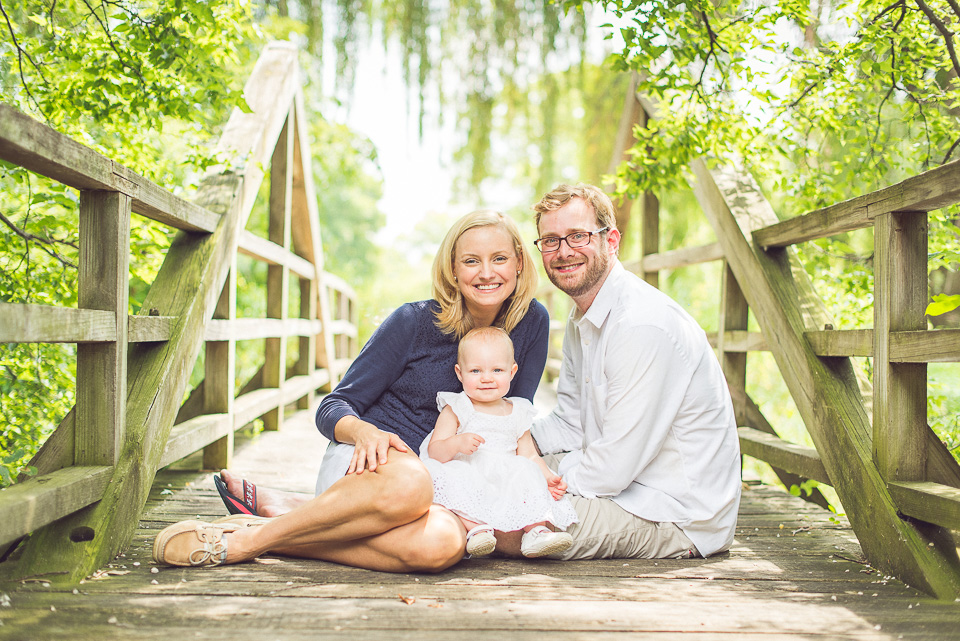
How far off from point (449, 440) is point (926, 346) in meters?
1.31

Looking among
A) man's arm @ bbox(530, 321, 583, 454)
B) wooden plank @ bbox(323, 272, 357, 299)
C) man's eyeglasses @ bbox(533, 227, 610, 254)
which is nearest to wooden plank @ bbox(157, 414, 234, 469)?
man's arm @ bbox(530, 321, 583, 454)

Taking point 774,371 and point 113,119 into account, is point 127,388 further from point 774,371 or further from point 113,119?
point 774,371

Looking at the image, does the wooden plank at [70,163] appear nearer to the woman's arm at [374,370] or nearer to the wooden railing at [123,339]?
the wooden railing at [123,339]

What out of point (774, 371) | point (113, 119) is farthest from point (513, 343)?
point (774, 371)

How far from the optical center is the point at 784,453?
2.82 meters

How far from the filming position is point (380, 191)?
1823 centimetres

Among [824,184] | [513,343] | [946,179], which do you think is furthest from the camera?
[824,184]

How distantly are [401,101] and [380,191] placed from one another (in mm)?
11775

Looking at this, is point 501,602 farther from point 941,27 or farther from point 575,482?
point 941,27

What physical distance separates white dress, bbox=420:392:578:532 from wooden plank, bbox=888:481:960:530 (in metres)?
0.87

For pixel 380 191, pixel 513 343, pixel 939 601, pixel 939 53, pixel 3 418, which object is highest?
pixel 380 191

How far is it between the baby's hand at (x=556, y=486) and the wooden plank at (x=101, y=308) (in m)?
1.25

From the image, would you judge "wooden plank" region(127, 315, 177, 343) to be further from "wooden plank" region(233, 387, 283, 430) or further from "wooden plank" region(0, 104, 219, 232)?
"wooden plank" region(233, 387, 283, 430)

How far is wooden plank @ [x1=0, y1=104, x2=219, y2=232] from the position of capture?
1.46 meters
